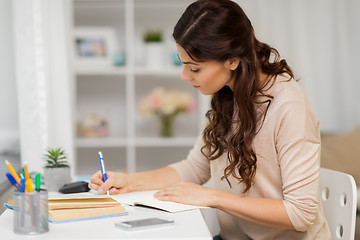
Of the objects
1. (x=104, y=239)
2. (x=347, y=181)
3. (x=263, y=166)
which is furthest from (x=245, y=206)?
(x=104, y=239)

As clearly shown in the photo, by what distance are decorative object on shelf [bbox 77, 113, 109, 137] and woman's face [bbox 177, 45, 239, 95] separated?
2.36 m

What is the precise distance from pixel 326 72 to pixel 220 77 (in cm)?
205

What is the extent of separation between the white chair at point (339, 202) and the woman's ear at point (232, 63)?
1.37ft

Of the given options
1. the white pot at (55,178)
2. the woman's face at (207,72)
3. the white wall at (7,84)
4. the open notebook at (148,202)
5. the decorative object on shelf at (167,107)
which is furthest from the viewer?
the decorative object on shelf at (167,107)

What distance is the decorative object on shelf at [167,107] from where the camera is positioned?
12.0ft

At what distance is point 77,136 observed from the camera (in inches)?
145

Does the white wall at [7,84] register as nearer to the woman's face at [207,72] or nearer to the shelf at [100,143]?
the woman's face at [207,72]

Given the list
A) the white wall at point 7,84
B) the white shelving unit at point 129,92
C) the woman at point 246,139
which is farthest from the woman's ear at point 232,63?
the white shelving unit at point 129,92

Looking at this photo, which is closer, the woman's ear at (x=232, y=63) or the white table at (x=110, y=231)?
the white table at (x=110, y=231)

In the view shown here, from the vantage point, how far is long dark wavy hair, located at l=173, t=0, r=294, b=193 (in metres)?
1.31

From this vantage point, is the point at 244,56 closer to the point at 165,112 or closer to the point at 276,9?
the point at 276,9

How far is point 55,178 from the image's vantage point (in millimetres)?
1538

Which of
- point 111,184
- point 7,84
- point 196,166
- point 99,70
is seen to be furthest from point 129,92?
point 111,184

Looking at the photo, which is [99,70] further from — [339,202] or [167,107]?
[339,202]
